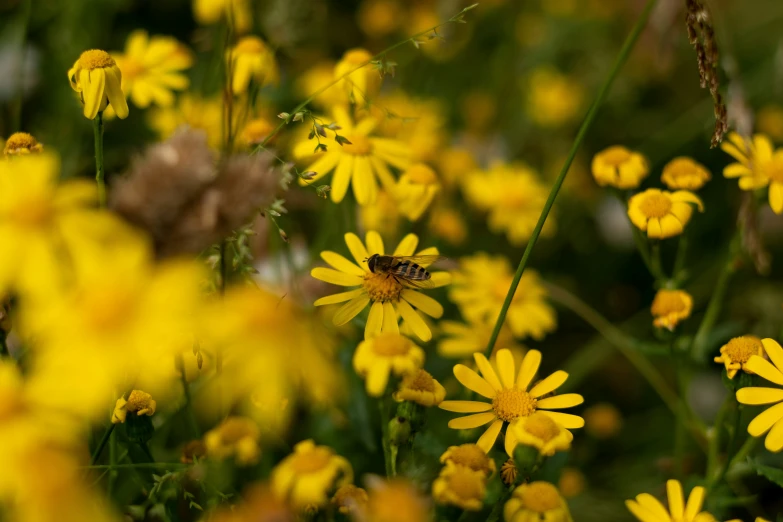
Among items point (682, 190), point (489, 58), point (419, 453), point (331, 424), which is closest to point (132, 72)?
point (331, 424)

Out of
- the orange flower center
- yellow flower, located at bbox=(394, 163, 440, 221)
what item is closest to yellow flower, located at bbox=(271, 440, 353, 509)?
the orange flower center

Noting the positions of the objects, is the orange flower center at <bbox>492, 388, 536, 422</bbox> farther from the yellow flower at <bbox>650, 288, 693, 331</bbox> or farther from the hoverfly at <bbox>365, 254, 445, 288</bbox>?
the yellow flower at <bbox>650, 288, 693, 331</bbox>

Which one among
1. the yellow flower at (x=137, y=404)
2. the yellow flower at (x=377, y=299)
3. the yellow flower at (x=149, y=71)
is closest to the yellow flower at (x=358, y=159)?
the yellow flower at (x=377, y=299)

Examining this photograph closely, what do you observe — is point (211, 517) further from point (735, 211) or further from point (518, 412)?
point (735, 211)

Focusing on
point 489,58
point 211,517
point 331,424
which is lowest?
point 331,424

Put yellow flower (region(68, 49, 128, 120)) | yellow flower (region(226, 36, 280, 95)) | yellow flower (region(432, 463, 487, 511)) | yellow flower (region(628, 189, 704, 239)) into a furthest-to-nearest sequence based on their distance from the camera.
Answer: yellow flower (region(226, 36, 280, 95)) → yellow flower (region(628, 189, 704, 239)) → yellow flower (region(68, 49, 128, 120)) → yellow flower (region(432, 463, 487, 511))

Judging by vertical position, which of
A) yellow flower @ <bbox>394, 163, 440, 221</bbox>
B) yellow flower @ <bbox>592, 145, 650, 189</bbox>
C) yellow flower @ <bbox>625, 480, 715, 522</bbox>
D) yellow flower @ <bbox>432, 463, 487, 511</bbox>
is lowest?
yellow flower @ <bbox>625, 480, 715, 522</bbox>

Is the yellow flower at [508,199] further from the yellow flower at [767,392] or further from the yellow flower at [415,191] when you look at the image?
the yellow flower at [767,392]
